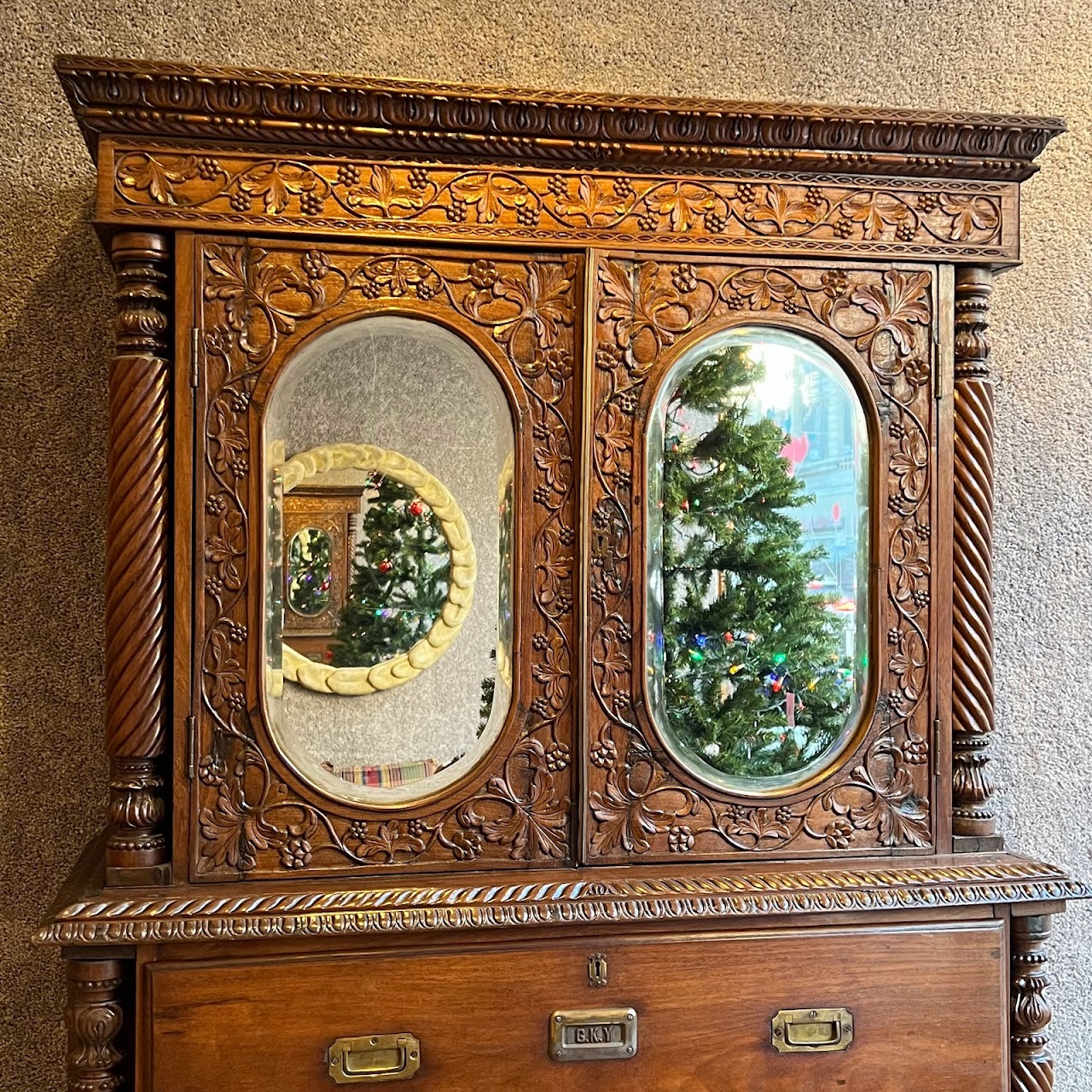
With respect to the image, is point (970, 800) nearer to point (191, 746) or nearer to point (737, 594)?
point (737, 594)

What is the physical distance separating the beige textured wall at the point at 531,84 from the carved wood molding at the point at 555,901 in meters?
0.55

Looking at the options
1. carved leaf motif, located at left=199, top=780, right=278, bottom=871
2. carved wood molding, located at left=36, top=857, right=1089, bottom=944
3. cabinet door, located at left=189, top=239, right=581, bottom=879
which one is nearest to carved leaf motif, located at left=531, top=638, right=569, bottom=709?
cabinet door, located at left=189, top=239, right=581, bottom=879

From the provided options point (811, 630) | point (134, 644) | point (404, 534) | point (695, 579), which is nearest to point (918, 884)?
point (811, 630)

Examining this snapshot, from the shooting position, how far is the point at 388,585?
4.28 feet

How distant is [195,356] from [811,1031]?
1.18 metres

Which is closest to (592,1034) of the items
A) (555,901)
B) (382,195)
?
(555,901)

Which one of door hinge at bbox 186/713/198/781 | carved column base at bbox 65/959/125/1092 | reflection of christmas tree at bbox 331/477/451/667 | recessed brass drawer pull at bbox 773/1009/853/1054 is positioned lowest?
recessed brass drawer pull at bbox 773/1009/853/1054

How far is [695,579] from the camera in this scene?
1.37 m

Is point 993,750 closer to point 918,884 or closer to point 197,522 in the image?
point 918,884

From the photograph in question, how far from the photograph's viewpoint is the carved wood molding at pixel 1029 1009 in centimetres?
139

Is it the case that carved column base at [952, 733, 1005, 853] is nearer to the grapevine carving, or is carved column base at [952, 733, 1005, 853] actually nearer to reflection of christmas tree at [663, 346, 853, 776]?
reflection of christmas tree at [663, 346, 853, 776]

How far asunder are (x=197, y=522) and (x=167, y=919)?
0.48 metres

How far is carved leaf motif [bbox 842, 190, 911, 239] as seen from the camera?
1.40 meters

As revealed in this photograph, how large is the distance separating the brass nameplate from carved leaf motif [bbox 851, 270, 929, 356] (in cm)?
95
